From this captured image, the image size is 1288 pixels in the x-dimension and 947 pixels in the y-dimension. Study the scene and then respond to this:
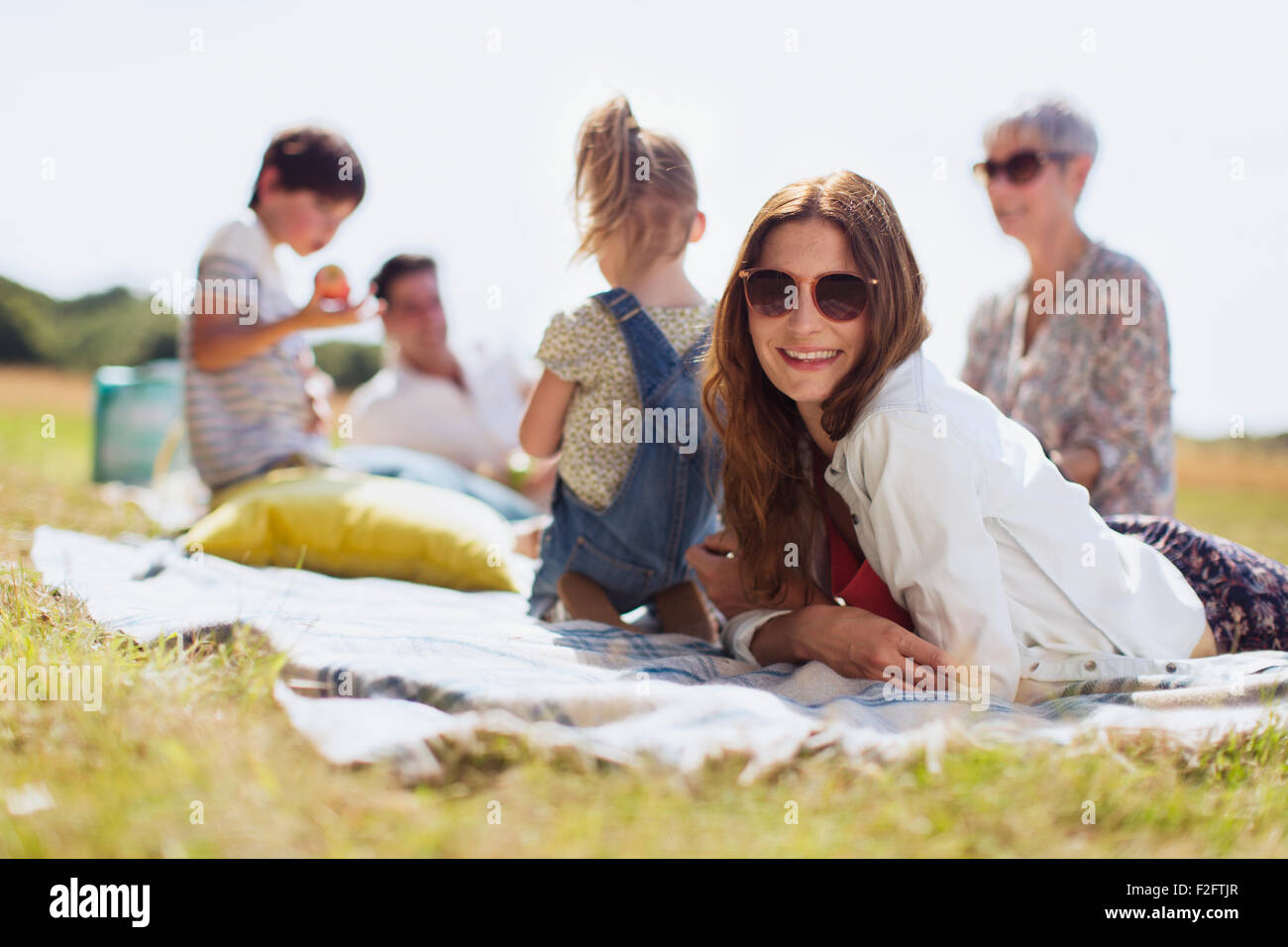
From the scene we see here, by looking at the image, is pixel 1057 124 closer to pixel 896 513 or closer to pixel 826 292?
pixel 826 292

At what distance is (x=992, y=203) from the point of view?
3.92 metres

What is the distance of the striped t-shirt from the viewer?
156 inches

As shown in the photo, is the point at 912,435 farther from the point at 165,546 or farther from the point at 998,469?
the point at 165,546

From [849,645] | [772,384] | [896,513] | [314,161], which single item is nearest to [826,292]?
[772,384]

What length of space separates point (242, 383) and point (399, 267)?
55.4 inches

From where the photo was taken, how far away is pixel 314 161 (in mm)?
4004

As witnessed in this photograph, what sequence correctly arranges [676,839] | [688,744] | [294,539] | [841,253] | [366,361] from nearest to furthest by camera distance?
[676,839]
[688,744]
[841,253]
[294,539]
[366,361]

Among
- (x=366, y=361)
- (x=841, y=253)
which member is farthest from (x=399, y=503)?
(x=366, y=361)

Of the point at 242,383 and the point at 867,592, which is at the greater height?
the point at 242,383

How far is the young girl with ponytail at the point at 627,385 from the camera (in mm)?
2846

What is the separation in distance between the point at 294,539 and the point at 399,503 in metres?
0.38

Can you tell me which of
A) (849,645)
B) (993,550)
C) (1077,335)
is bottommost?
(849,645)

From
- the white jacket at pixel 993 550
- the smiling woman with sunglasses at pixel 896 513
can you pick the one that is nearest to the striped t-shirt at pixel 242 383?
the smiling woman with sunglasses at pixel 896 513

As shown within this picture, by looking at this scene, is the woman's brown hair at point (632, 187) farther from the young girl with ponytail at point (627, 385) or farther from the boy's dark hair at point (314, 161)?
the boy's dark hair at point (314, 161)
